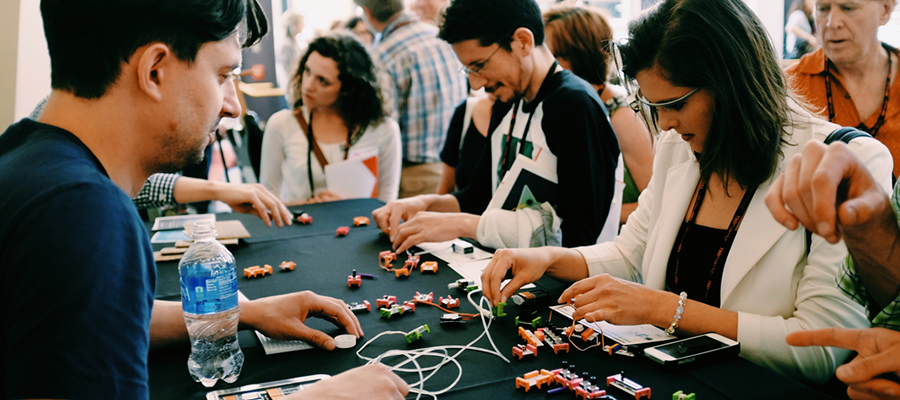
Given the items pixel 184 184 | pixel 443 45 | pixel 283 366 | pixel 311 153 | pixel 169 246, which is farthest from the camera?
pixel 443 45

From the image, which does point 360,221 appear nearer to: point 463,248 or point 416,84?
point 463,248

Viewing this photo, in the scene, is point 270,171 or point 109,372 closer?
point 109,372

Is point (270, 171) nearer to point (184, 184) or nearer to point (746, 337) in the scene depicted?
point (184, 184)

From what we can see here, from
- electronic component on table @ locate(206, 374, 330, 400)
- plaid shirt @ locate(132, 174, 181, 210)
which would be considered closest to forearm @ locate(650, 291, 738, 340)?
electronic component on table @ locate(206, 374, 330, 400)

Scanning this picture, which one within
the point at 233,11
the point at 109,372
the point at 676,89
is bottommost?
→ the point at 109,372

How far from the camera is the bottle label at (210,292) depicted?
4.14ft

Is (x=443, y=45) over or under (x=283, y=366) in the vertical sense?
over

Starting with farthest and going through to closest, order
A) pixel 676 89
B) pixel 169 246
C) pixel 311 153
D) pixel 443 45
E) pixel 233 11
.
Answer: pixel 443 45 → pixel 311 153 → pixel 169 246 → pixel 676 89 → pixel 233 11

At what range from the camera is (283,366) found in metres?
1.27

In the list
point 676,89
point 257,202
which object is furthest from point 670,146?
point 257,202

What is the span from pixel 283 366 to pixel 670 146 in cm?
119

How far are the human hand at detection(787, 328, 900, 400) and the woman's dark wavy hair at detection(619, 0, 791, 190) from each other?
524mm

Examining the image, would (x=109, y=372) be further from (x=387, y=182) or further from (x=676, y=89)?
(x=387, y=182)

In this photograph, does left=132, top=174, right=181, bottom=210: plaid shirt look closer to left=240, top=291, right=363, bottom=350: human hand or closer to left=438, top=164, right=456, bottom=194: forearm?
left=240, top=291, right=363, bottom=350: human hand
